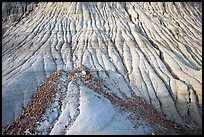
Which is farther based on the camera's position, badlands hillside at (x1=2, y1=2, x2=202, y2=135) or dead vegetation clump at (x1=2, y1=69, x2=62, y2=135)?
badlands hillside at (x1=2, y1=2, x2=202, y2=135)

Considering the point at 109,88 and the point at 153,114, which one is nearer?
the point at 153,114

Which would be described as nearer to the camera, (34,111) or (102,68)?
(34,111)

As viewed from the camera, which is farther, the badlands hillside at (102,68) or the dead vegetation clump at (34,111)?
the badlands hillside at (102,68)

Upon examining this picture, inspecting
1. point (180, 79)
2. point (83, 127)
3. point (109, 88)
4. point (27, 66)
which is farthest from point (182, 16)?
point (83, 127)

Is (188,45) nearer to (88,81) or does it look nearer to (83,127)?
(88,81)

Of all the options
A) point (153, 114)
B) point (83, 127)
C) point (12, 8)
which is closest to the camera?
point (83, 127)

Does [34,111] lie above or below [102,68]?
below

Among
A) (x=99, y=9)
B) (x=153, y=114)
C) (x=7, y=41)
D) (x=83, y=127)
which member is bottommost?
(x=153, y=114)

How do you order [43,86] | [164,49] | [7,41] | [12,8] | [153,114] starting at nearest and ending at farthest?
[153,114], [43,86], [164,49], [7,41], [12,8]
